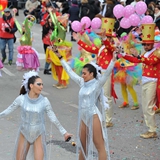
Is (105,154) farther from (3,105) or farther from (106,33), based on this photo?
(3,105)

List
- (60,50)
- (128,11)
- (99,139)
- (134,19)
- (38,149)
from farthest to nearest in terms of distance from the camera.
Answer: (60,50)
(128,11)
(134,19)
(99,139)
(38,149)

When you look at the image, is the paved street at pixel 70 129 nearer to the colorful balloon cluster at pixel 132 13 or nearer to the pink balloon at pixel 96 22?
the pink balloon at pixel 96 22

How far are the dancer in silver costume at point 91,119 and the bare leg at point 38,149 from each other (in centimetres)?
68

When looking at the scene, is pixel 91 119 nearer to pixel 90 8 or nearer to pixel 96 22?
pixel 96 22

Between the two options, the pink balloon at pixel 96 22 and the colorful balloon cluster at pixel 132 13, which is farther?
the pink balloon at pixel 96 22

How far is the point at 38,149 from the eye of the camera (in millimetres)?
5984

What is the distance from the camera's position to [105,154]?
6.41m

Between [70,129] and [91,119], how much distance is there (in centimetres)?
250

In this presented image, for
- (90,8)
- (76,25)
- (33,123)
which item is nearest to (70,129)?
(76,25)

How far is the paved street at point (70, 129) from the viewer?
7.60 metres

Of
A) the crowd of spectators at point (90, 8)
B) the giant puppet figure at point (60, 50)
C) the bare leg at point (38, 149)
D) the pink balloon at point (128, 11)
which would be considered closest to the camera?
the bare leg at point (38, 149)

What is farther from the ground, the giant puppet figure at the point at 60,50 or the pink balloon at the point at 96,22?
the pink balloon at the point at 96,22

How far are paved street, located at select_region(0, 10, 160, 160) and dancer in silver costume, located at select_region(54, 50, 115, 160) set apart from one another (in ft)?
2.58

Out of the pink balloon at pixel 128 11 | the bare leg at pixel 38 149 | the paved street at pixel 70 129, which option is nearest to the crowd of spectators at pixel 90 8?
the paved street at pixel 70 129
